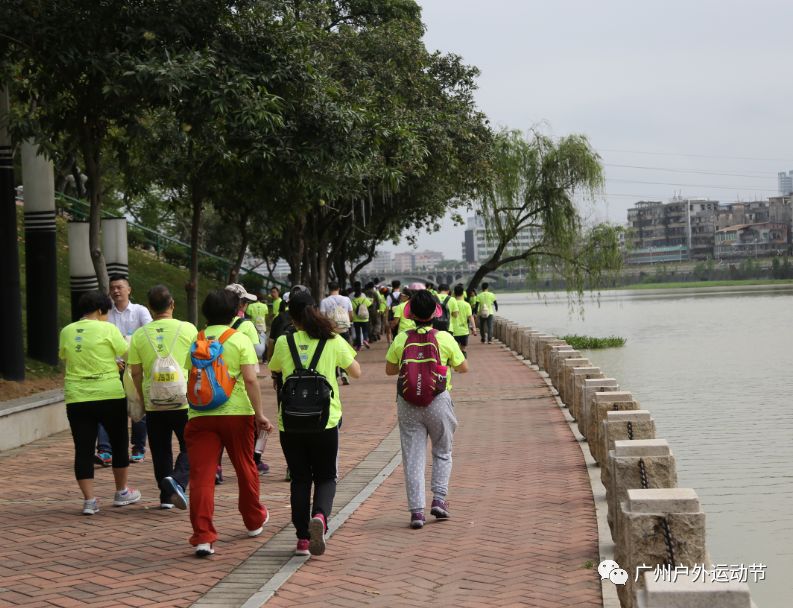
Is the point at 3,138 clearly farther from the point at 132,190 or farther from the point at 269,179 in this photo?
the point at 132,190

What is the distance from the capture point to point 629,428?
852 centimetres

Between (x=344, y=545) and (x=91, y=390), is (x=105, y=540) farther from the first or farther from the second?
(x=344, y=545)

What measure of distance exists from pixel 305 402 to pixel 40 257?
10.5 m

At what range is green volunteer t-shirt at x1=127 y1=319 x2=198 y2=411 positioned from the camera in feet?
27.4

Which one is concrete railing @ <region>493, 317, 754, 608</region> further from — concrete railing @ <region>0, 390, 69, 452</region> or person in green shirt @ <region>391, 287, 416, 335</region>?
person in green shirt @ <region>391, 287, 416, 335</region>

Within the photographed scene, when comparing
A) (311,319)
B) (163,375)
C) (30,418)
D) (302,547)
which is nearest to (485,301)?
(30,418)

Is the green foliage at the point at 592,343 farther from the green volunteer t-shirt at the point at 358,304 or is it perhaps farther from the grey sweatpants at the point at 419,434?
the grey sweatpants at the point at 419,434

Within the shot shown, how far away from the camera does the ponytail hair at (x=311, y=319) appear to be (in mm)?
7344

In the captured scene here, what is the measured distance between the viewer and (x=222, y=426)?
24.2 ft

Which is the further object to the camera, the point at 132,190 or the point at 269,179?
the point at 132,190

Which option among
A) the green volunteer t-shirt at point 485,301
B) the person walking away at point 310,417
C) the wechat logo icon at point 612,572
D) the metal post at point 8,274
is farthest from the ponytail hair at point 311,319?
the green volunteer t-shirt at point 485,301

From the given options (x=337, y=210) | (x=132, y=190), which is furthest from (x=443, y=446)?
(x=337, y=210)

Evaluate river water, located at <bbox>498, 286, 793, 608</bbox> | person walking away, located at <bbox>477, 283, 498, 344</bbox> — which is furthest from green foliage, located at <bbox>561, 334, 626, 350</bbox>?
person walking away, located at <bbox>477, 283, 498, 344</bbox>

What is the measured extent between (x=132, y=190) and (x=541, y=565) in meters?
14.8
